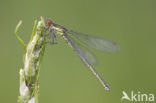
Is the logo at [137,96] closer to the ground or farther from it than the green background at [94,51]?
closer to the ground

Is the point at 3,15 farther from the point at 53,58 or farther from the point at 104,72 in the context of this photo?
the point at 104,72

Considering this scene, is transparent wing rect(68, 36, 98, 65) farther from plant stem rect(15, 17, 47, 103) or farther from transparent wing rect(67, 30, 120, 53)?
plant stem rect(15, 17, 47, 103)

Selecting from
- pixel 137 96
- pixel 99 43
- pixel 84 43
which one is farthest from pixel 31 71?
pixel 137 96

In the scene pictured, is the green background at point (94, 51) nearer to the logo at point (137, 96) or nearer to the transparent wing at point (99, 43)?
the logo at point (137, 96)

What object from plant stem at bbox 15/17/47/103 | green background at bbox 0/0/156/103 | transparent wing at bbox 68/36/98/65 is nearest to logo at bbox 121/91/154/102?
green background at bbox 0/0/156/103

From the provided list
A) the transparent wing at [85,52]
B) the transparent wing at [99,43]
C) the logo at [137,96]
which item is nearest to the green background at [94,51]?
the logo at [137,96]

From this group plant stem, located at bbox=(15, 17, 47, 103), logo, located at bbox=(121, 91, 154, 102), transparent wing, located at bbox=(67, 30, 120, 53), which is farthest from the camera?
logo, located at bbox=(121, 91, 154, 102)
